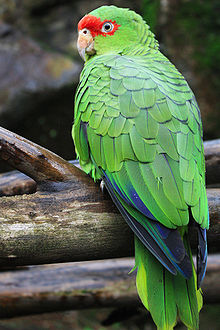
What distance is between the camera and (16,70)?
4.26 metres

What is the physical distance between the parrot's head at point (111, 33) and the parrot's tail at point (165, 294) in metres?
1.06

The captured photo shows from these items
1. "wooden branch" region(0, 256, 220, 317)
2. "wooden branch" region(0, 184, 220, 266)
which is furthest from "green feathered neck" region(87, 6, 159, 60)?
"wooden branch" region(0, 256, 220, 317)

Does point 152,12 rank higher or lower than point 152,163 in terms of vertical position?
higher

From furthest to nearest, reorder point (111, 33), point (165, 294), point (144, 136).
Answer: point (111, 33)
point (144, 136)
point (165, 294)

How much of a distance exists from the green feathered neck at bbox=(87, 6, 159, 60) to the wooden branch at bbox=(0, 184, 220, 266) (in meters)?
0.77

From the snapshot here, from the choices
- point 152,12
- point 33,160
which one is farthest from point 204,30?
point 33,160

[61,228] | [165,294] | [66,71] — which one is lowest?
[165,294]

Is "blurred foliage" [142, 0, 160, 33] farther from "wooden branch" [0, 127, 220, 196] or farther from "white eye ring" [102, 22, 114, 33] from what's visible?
"wooden branch" [0, 127, 220, 196]

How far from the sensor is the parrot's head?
2080mm

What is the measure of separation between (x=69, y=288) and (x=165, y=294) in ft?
4.13

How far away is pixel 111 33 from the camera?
2.08 metres

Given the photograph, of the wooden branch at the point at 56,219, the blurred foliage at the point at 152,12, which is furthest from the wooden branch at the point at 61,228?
the blurred foliage at the point at 152,12

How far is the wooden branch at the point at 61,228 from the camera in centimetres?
152

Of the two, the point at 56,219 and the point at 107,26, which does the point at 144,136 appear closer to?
the point at 56,219
